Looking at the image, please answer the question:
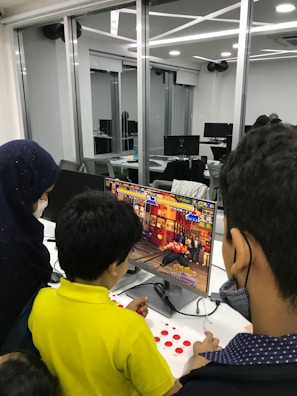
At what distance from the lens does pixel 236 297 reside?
59 cm

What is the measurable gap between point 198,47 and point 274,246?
6127 mm

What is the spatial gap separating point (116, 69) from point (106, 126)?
1.02 metres

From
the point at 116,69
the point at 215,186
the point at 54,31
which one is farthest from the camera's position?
the point at 116,69

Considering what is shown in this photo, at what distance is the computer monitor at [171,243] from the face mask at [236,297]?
54 cm

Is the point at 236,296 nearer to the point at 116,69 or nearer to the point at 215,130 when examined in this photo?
the point at 116,69

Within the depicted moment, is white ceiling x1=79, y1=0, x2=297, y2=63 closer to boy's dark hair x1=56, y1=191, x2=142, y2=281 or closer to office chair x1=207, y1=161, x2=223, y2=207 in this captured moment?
office chair x1=207, y1=161, x2=223, y2=207

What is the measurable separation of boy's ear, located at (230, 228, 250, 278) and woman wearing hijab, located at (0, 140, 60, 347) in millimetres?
899

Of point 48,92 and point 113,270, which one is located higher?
point 48,92

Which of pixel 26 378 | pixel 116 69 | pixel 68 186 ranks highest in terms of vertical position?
pixel 116 69

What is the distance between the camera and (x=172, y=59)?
698 centimetres

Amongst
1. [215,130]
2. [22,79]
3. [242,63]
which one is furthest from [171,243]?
[215,130]

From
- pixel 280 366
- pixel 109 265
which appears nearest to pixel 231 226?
pixel 280 366

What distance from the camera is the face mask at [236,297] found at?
572 millimetres

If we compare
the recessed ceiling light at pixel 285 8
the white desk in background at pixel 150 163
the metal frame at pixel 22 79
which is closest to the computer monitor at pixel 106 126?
the white desk in background at pixel 150 163
